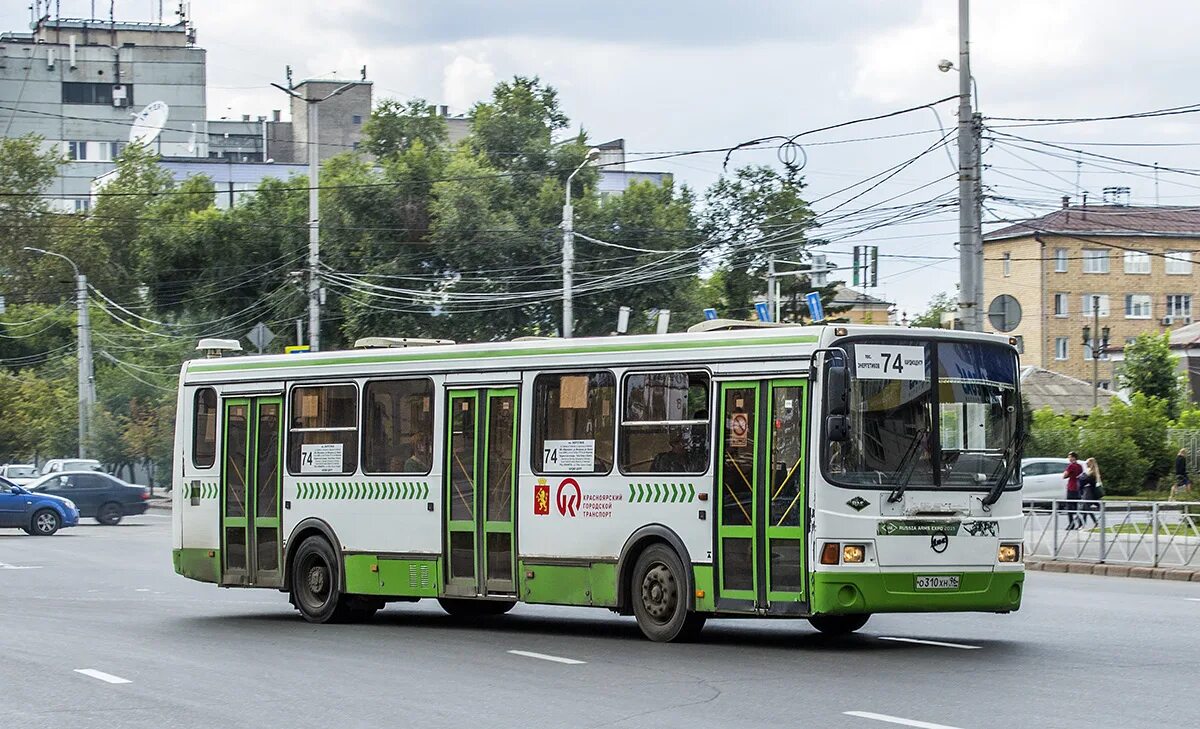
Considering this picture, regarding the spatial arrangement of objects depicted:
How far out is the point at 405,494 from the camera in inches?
708

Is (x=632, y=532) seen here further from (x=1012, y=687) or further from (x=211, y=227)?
(x=211, y=227)

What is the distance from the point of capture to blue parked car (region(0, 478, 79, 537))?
137ft

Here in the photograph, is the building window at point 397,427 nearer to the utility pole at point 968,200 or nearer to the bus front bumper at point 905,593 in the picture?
the bus front bumper at point 905,593

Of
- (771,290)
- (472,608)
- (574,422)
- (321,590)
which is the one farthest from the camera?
(771,290)

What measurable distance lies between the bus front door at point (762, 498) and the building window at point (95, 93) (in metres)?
111

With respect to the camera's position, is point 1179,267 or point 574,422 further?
point 1179,267

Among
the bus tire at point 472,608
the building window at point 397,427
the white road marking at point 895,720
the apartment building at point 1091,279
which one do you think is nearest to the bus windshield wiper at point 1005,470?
the white road marking at point 895,720

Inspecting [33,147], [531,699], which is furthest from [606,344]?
[33,147]

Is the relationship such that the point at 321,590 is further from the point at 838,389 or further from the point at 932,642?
the point at 838,389

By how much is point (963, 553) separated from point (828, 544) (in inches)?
51.4

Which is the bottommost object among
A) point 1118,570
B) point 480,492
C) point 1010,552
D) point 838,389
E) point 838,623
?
point 1118,570

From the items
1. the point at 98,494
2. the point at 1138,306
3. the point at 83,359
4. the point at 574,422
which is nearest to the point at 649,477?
the point at 574,422

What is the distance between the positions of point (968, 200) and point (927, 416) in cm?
1239

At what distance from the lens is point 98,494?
48875 millimetres
